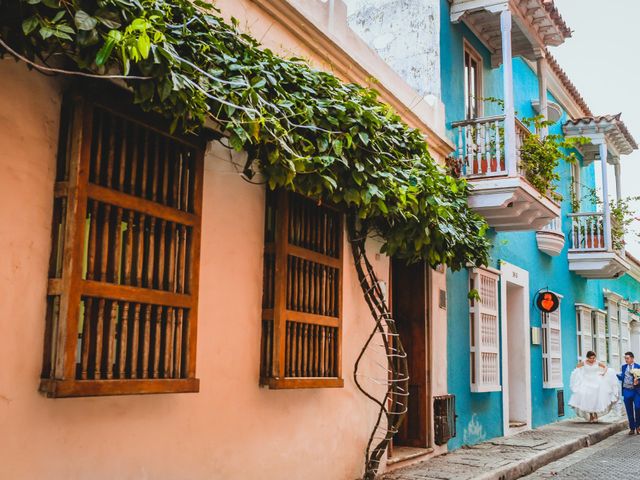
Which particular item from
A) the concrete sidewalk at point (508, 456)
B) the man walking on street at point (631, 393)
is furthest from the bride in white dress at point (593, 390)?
the concrete sidewalk at point (508, 456)

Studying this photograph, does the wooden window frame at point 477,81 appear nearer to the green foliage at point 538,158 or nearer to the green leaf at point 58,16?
the green foliage at point 538,158

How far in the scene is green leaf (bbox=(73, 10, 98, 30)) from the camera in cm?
366

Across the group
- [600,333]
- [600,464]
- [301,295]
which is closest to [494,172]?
[600,464]

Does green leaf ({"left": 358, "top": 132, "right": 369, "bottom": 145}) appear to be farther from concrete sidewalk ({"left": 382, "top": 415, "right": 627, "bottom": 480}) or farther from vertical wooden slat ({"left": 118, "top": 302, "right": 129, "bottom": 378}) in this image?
concrete sidewalk ({"left": 382, "top": 415, "right": 627, "bottom": 480})

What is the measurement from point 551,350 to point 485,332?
13.9 feet

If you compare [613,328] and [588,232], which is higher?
[588,232]

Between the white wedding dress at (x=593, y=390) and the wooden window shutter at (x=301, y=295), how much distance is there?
379 inches

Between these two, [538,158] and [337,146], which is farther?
[538,158]

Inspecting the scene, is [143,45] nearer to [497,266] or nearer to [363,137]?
[363,137]

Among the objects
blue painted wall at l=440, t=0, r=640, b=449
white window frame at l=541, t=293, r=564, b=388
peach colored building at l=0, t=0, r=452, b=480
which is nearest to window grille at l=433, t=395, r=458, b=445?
peach colored building at l=0, t=0, r=452, b=480

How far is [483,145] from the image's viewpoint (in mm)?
10188

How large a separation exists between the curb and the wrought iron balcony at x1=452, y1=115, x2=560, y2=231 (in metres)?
3.31

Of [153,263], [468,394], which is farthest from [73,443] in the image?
[468,394]

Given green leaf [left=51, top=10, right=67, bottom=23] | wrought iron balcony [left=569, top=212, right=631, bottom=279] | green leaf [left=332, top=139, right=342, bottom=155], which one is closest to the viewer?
green leaf [left=51, top=10, right=67, bottom=23]
